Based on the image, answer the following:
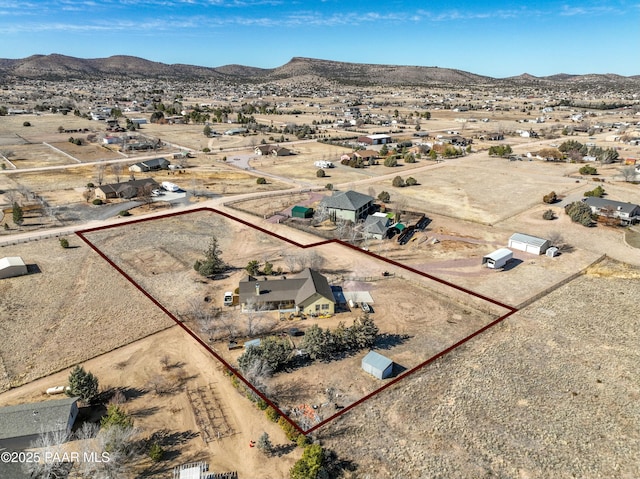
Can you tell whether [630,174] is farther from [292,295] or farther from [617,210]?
[292,295]

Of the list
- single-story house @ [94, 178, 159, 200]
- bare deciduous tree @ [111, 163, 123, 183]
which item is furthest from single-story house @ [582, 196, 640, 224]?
bare deciduous tree @ [111, 163, 123, 183]

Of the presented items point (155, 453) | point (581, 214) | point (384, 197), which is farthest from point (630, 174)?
point (155, 453)

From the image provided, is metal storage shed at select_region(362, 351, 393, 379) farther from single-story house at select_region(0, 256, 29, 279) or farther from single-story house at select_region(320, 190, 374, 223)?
single-story house at select_region(0, 256, 29, 279)

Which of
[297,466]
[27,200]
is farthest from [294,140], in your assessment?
[297,466]

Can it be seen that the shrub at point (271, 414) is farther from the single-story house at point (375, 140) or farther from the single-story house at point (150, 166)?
the single-story house at point (375, 140)

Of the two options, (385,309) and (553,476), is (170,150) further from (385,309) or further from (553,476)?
(553,476)

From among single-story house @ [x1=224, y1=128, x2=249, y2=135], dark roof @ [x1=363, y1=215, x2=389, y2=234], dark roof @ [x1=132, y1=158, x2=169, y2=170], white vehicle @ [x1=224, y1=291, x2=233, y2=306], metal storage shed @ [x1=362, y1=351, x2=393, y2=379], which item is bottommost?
metal storage shed @ [x1=362, y1=351, x2=393, y2=379]
